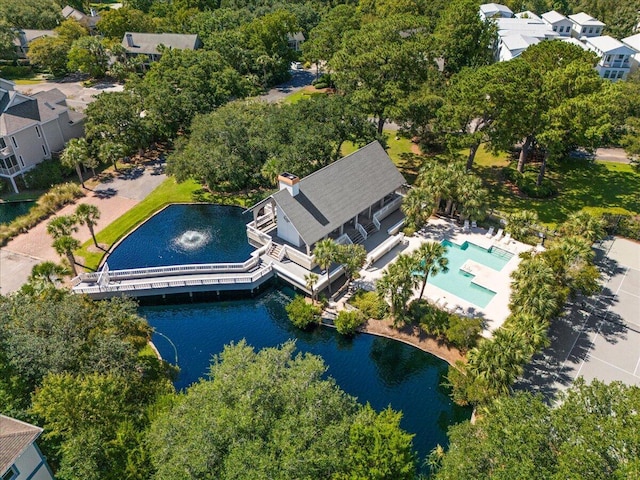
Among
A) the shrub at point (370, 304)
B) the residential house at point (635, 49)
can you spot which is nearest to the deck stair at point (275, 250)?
the shrub at point (370, 304)

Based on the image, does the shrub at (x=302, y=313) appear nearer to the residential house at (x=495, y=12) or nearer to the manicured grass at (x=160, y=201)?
the manicured grass at (x=160, y=201)

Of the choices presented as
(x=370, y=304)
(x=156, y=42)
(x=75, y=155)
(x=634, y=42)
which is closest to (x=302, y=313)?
(x=370, y=304)

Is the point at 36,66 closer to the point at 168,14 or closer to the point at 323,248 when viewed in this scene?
the point at 168,14

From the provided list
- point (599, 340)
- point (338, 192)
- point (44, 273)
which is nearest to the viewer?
point (599, 340)

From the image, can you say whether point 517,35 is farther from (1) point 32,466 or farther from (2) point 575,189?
(1) point 32,466

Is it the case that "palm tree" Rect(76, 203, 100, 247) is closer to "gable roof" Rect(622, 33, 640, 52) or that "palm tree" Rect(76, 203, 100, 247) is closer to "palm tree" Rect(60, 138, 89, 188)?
"palm tree" Rect(60, 138, 89, 188)

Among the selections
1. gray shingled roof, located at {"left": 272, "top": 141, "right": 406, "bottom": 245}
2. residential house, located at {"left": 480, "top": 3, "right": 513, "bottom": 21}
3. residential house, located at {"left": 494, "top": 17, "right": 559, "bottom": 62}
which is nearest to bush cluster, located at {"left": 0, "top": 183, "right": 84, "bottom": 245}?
gray shingled roof, located at {"left": 272, "top": 141, "right": 406, "bottom": 245}
